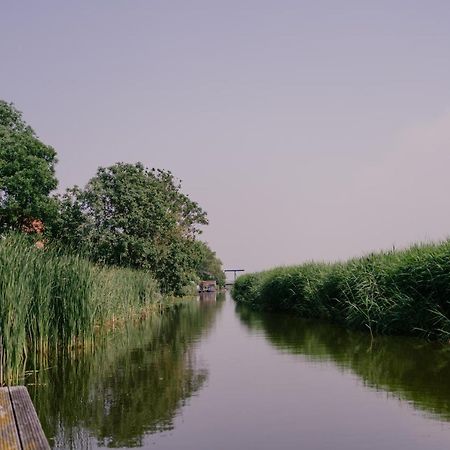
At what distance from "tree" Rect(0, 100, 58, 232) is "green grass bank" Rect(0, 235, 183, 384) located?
33.4ft

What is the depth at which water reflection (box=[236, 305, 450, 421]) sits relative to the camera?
355 inches

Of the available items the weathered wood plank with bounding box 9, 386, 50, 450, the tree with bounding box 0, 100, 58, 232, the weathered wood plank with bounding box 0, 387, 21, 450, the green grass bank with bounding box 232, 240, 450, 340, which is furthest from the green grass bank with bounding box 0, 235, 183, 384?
the tree with bounding box 0, 100, 58, 232

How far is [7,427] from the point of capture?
4203 mm

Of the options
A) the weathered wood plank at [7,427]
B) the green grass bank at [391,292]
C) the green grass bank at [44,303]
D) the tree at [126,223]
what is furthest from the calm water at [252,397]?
the tree at [126,223]

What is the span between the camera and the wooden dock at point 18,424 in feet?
12.5

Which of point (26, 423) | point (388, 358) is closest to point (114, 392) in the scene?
point (26, 423)

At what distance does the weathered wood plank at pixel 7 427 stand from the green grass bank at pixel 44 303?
12.0ft

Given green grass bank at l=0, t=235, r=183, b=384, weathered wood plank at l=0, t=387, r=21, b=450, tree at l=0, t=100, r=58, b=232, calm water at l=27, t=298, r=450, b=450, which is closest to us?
weathered wood plank at l=0, t=387, r=21, b=450

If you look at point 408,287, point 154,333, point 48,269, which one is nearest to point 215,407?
point 48,269

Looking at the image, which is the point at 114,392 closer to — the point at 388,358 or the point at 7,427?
the point at 7,427

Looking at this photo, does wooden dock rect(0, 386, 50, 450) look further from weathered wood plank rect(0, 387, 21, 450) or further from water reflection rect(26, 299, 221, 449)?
water reflection rect(26, 299, 221, 449)

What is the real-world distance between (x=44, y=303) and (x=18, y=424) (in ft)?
26.3

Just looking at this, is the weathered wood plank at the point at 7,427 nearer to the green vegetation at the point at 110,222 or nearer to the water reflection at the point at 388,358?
the water reflection at the point at 388,358

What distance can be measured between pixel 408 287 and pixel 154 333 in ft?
28.7
